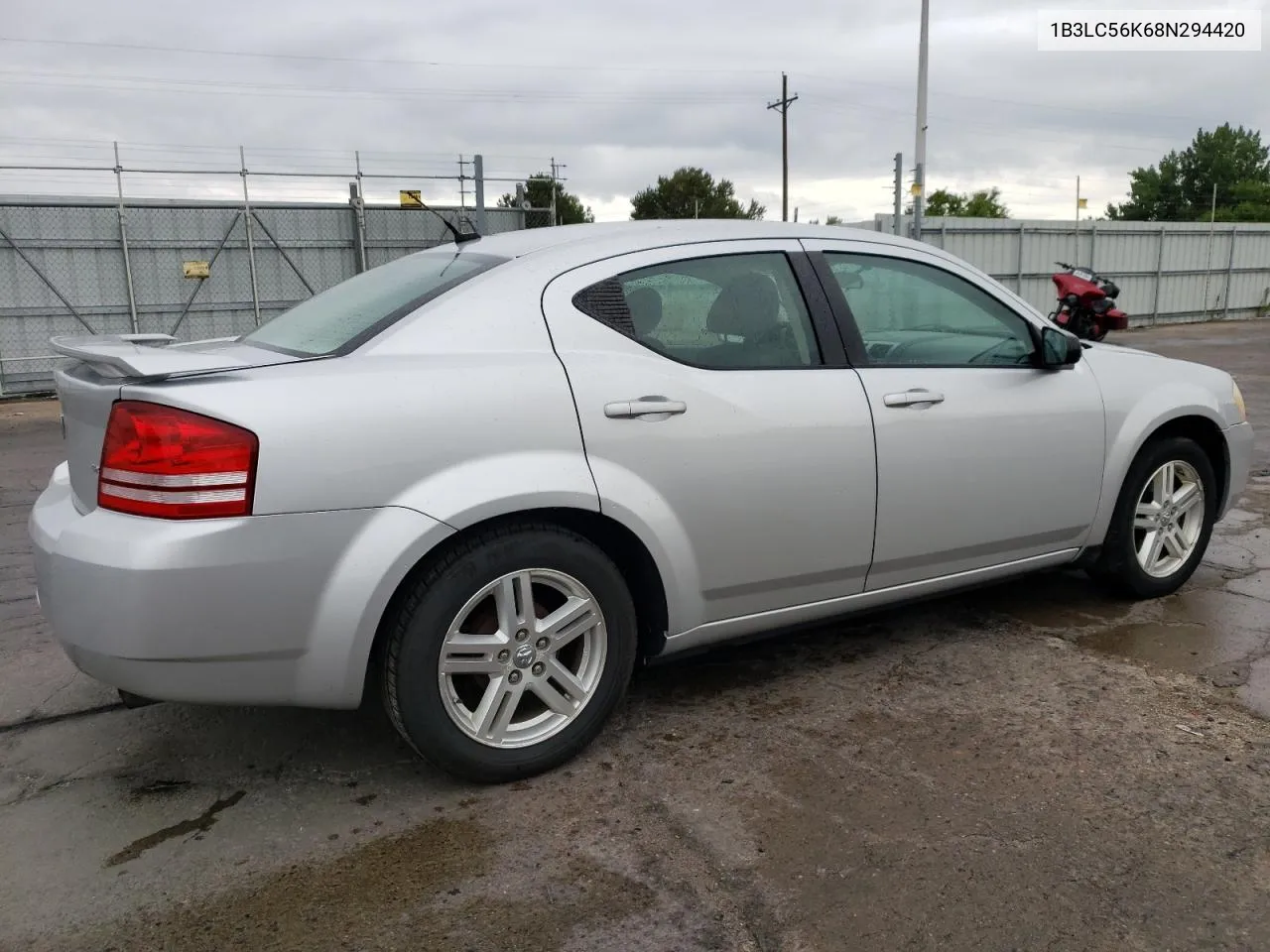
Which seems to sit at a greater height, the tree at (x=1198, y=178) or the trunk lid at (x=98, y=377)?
the tree at (x=1198, y=178)

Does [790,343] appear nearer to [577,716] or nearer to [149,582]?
[577,716]

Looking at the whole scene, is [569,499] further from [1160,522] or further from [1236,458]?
[1236,458]

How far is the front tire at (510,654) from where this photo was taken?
2.64m

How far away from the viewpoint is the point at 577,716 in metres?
2.93

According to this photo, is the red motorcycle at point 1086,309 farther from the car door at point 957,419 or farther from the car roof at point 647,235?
the car roof at point 647,235

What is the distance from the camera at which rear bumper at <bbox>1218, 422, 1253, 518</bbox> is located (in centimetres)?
441

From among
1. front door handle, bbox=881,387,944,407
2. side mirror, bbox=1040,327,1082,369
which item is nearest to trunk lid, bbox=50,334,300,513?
front door handle, bbox=881,387,944,407

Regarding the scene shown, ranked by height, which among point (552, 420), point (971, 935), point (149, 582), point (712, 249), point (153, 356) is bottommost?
point (971, 935)

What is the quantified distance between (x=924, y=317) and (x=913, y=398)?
50 centimetres

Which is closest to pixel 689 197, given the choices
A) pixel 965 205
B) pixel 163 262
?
pixel 965 205

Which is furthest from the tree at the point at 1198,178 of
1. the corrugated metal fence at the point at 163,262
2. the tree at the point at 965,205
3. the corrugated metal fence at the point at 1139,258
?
the corrugated metal fence at the point at 163,262

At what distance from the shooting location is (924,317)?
3.77 metres

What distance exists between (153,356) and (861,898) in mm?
2185

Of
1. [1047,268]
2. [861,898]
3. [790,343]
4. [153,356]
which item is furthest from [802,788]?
[1047,268]
